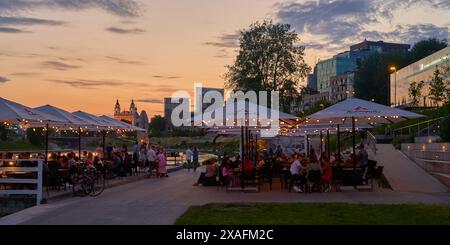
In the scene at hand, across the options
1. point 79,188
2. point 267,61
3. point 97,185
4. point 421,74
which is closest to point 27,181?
point 79,188

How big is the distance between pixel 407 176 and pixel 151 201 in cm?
1029

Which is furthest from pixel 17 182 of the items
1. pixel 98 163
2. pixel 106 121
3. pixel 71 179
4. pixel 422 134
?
pixel 422 134

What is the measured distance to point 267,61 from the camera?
58.9m

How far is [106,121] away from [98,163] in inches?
275

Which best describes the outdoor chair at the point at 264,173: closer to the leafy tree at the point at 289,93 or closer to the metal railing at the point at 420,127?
the metal railing at the point at 420,127

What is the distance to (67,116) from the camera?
74.7 feet

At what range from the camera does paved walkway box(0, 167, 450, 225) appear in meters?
12.6

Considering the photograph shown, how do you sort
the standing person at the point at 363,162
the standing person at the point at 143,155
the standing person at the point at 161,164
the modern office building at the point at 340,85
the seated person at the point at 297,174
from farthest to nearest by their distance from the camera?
the modern office building at the point at 340,85 < the standing person at the point at 143,155 < the standing person at the point at 161,164 < the standing person at the point at 363,162 < the seated person at the point at 297,174

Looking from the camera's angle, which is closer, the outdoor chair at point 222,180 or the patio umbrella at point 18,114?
the patio umbrella at point 18,114

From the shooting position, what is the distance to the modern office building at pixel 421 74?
5550 centimetres

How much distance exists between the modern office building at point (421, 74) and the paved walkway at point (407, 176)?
28.2m

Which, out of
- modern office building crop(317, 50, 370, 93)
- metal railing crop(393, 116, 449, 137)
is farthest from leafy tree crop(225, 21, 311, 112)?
modern office building crop(317, 50, 370, 93)

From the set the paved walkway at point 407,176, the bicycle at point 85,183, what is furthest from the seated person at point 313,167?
the bicycle at point 85,183
